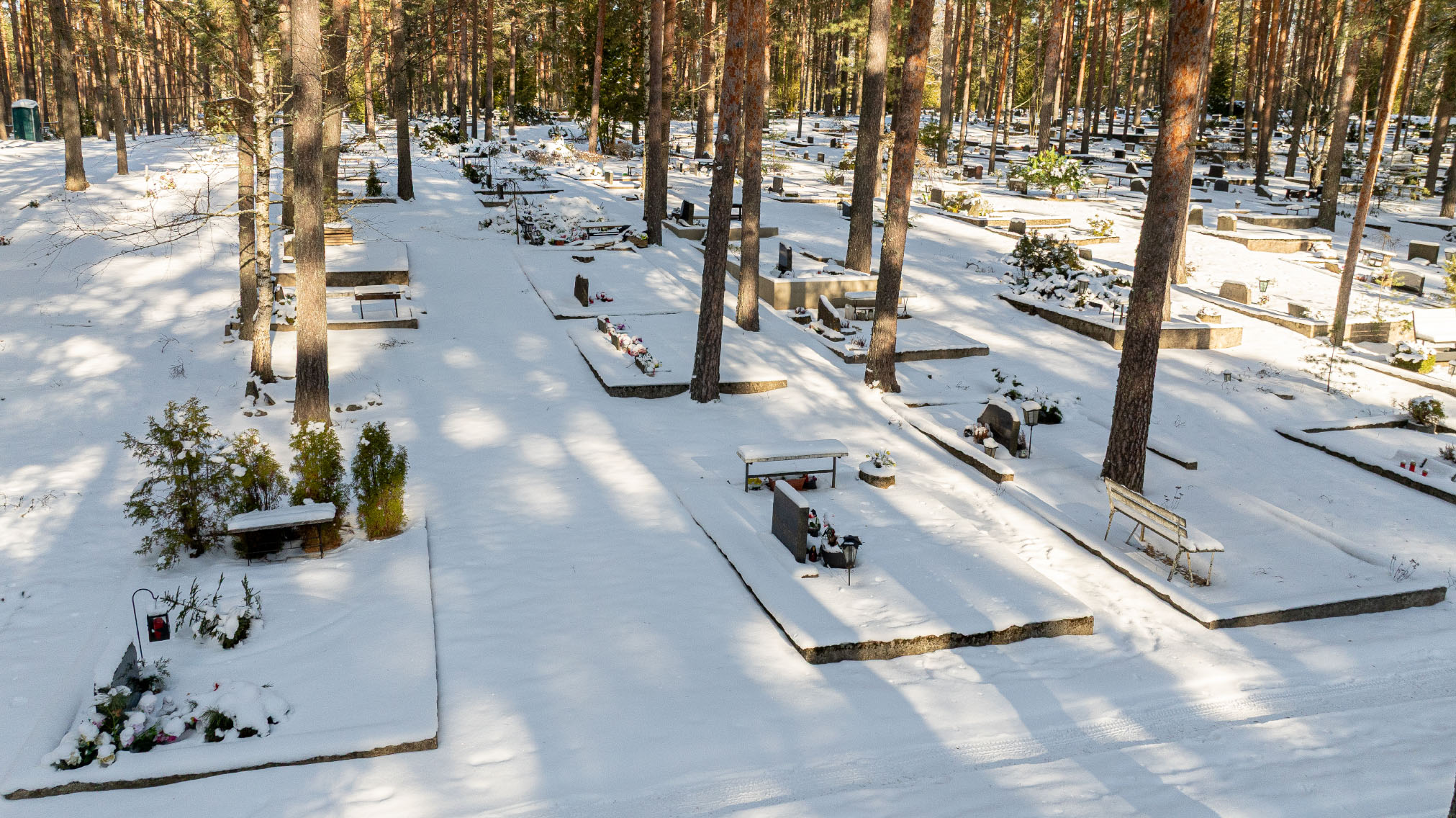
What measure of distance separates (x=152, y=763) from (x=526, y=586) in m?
3.38

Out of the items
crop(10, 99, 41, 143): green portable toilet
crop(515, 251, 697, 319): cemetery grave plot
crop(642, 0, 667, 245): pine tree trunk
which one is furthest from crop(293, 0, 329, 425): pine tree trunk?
crop(10, 99, 41, 143): green portable toilet

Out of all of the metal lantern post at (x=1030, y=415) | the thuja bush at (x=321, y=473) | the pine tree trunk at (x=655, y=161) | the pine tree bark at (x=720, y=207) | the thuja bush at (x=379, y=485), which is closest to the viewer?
the thuja bush at (x=321, y=473)

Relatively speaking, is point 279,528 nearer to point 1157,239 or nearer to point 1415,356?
point 1157,239

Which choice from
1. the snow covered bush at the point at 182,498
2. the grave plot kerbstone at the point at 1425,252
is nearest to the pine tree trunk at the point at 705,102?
the grave plot kerbstone at the point at 1425,252

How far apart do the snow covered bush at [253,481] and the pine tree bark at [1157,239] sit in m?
9.69

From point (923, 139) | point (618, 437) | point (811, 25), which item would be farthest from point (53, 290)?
point (811, 25)

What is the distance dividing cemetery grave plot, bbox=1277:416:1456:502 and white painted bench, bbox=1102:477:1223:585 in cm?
445

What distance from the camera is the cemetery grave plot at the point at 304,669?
6.32 m

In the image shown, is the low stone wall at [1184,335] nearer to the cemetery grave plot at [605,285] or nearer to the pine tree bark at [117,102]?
the cemetery grave plot at [605,285]

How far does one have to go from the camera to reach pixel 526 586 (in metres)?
9.02

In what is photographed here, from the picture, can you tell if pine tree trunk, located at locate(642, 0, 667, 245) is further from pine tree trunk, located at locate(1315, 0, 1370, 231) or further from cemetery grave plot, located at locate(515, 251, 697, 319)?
pine tree trunk, located at locate(1315, 0, 1370, 231)

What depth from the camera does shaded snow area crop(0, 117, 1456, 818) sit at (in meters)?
6.54

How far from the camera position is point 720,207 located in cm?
1488

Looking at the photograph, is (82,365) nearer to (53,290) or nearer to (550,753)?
(53,290)
